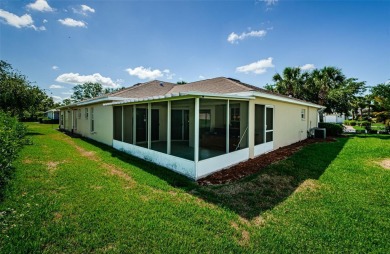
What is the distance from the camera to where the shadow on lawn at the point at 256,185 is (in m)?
4.15

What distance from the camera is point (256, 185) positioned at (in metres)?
5.19

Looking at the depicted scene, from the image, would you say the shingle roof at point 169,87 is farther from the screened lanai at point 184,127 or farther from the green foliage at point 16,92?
the green foliage at point 16,92

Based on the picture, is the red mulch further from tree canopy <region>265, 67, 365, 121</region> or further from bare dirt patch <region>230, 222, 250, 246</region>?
tree canopy <region>265, 67, 365, 121</region>

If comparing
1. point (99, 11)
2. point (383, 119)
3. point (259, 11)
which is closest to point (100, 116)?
point (99, 11)

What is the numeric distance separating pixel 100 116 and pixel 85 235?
10531 mm

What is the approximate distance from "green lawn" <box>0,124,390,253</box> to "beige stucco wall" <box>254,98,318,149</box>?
3823 millimetres

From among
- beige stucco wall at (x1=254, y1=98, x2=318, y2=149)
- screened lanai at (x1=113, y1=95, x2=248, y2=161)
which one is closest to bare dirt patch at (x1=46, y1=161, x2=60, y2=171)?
screened lanai at (x1=113, y1=95, x2=248, y2=161)

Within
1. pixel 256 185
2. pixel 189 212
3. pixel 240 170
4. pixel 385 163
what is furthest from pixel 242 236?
pixel 385 163

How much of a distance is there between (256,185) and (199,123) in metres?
3.88

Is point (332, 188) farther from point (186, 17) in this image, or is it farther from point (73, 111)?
point (73, 111)

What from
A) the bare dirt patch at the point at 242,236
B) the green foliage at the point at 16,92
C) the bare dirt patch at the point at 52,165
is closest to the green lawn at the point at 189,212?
the bare dirt patch at the point at 242,236

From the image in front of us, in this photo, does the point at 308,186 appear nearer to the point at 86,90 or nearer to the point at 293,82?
the point at 293,82

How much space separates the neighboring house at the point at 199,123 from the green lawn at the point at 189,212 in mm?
1302

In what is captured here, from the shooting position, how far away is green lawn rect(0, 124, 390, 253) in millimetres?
2801
